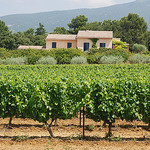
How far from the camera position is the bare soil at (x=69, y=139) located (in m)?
6.95

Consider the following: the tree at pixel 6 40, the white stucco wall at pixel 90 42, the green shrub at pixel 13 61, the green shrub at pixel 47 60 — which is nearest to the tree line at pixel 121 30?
the tree at pixel 6 40

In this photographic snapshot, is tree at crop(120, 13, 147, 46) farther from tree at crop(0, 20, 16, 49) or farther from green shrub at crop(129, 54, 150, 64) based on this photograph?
green shrub at crop(129, 54, 150, 64)

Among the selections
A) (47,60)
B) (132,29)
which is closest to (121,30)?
(132,29)

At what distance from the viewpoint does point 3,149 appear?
670 cm

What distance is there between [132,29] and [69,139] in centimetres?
6279

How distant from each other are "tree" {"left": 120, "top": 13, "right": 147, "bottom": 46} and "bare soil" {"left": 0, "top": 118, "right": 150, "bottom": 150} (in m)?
57.9

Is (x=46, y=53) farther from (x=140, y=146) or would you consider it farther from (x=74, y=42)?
(x=140, y=146)

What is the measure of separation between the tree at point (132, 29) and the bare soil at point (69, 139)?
190 feet

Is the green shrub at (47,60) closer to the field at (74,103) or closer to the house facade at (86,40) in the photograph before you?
the house facade at (86,40)

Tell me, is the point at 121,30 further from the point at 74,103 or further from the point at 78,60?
the point at 74,103

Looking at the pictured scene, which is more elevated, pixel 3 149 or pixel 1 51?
pixel 1 51

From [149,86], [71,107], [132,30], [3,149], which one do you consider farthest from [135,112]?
[132,30]

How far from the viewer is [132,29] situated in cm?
6656

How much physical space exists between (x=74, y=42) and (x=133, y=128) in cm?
3666
